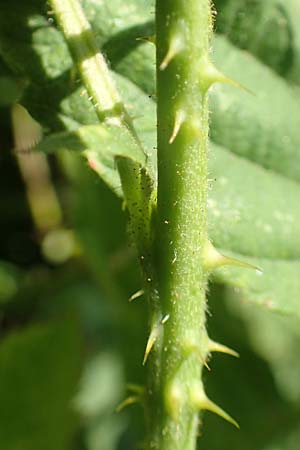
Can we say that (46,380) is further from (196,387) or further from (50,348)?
(196,387)

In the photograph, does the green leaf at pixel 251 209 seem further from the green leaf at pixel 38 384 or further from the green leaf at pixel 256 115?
the green leaf at pixel 38 384

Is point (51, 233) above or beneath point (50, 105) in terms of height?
beneath

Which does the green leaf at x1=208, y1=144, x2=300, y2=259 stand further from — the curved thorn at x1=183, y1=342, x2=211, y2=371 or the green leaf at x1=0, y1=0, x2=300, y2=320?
the curved thorn at x1=183, y1=342, x2=211, y2=371

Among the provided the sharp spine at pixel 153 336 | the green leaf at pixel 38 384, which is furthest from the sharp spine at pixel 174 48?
the green leaf at pixel 38 384

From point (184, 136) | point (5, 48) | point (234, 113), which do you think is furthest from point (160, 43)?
point (234, 113)

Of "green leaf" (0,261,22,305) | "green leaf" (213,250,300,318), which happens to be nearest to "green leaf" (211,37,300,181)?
"green leaf" (213,250,300,318)
